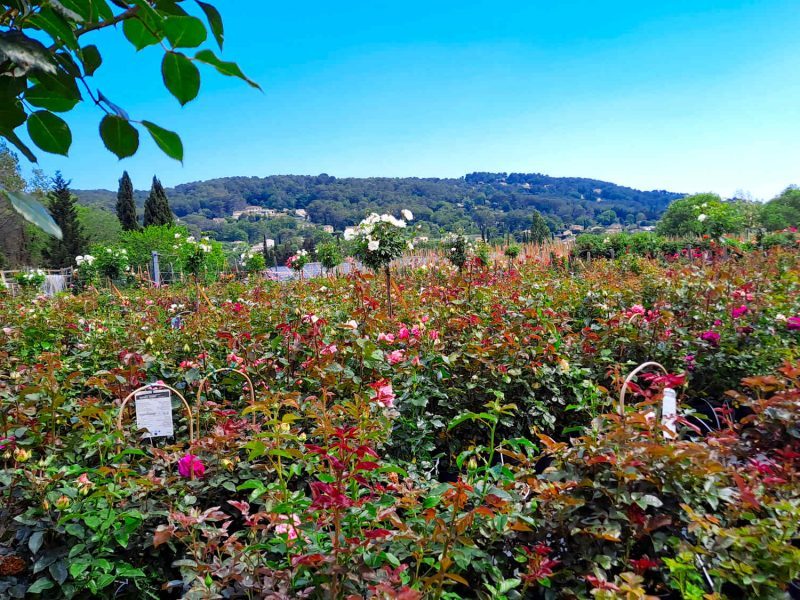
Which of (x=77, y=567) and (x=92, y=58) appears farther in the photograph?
(x=77, y=567)

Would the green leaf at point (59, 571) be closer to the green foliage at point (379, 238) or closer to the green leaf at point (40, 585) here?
the green leaf at point (40, 585)

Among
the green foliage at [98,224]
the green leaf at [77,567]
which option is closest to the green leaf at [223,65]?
the green leaf at [77,567]

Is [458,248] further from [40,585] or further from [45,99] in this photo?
[45,99]

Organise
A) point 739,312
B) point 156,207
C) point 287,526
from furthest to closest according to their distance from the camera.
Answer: point 156,207 → point 739,312 → point 287,526

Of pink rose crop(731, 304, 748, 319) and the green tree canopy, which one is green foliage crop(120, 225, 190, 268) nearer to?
pink rose crop(731, 304, 748, 319)

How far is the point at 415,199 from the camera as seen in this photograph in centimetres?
6788

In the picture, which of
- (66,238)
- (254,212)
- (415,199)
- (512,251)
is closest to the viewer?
(512,251)

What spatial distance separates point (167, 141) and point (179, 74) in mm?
59

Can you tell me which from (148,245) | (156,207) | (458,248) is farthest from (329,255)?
(156,207)

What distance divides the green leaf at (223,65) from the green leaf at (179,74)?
0.05 feet

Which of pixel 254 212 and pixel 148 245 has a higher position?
pixel 254 212

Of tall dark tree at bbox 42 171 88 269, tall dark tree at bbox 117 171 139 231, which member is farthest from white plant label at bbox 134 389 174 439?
tall dark tree at bbox 117 171 139 231

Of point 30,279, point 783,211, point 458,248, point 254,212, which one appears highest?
point 254,212

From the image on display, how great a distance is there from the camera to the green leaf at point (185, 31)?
384mm
